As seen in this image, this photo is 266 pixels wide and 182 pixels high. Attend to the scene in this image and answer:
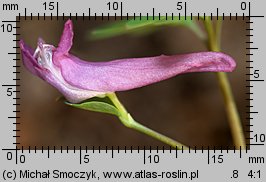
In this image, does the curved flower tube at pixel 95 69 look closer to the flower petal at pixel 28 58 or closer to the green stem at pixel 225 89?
the flower petal at pixel 28 58

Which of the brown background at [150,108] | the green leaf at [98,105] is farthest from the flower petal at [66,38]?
the brown background at [150,108]

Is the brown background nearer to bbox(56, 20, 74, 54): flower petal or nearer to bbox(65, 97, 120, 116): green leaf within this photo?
bbox(65, 97, 120, 116): green leaf

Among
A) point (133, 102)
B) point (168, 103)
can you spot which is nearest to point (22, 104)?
point (133, 102)

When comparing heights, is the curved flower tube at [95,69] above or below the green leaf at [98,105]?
above

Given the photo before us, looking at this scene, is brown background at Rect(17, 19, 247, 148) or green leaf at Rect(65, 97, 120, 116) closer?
green leaf at Rect(65, 97, 120, 116)

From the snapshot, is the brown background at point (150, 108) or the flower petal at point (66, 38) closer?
the flower petal at point (66, 38)

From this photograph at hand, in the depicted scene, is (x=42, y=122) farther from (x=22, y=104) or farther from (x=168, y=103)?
(x=168, y=103)

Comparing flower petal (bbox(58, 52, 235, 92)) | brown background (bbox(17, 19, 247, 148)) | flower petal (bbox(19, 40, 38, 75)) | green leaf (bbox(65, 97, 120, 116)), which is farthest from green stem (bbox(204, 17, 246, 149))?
brown background (bbox(17, 19, 247, 148))
